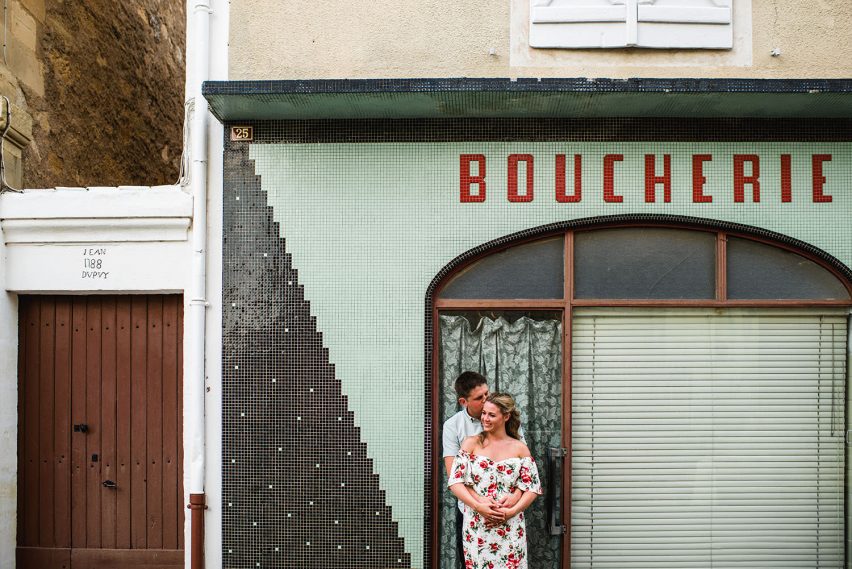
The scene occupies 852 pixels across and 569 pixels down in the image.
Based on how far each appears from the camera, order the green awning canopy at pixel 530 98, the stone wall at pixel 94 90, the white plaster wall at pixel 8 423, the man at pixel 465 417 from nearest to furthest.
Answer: the green awning canopy at pixel 530 98 → the man at pixel 465 417 → the white plaster wall at pixel 8 423 → the stone wall at pixel 94 90

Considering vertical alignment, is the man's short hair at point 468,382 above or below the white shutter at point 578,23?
below

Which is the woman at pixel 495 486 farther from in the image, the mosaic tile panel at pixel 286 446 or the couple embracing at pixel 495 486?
the mosaic tile panel at pixel 286 446

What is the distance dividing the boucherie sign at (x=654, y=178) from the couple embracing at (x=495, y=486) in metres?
1.74

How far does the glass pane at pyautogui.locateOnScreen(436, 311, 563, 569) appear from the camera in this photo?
16.6ft

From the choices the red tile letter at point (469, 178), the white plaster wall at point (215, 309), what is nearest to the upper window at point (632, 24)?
the red tile letter at point (469, 178)

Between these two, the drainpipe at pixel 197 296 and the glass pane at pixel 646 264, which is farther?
the glass pane at pixel 646 264

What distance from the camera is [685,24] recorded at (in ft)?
16.4

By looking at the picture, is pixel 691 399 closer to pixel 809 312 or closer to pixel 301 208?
pixel 809 312

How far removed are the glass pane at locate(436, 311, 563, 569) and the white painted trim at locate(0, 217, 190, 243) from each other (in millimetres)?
2261

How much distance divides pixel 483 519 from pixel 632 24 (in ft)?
12.4

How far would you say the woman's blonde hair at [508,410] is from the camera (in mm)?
4098

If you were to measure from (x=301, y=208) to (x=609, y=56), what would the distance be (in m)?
2.67

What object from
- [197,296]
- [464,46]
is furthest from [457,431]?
[464,46]

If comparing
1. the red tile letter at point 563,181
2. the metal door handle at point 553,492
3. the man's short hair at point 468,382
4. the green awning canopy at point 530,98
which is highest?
the green awning canopy at point 530,98
